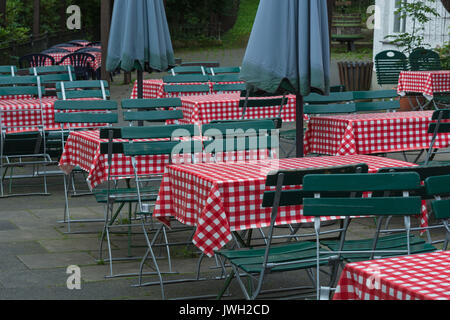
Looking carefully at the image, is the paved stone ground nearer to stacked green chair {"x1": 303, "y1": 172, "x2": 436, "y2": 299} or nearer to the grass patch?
stacked green chair {"x1": 303, "y1": 172, "x2": 436, "y2": 299}

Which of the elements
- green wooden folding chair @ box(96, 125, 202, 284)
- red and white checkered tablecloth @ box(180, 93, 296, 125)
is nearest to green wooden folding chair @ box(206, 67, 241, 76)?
red and white checkered tablecloth @ box(180, 93, 296, 125)

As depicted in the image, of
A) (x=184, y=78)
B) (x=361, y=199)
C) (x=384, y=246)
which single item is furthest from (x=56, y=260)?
(x=184, y=78)

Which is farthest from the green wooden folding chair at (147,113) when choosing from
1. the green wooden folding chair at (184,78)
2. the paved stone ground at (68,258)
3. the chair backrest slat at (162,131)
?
the green wooden folding chair at (184,78)

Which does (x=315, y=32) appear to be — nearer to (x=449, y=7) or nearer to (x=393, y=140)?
(x=393, y=140)

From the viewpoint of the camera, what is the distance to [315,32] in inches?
293

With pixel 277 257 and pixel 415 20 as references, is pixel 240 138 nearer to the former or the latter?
pixel 277 257

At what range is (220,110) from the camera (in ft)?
37.6

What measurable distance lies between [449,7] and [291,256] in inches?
375

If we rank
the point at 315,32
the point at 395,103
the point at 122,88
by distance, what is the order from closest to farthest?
the point at 315,32 → the point at 395,103 → the point at 122,88

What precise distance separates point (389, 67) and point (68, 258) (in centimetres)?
1335

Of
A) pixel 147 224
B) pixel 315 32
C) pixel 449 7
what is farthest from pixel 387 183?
pixel 449 7

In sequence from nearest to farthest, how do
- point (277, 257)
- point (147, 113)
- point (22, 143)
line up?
point (277, 257), point (147, 113), point (22, 143)

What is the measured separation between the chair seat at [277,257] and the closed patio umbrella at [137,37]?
17.7ft

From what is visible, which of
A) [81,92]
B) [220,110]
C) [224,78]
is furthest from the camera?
[224,78]
